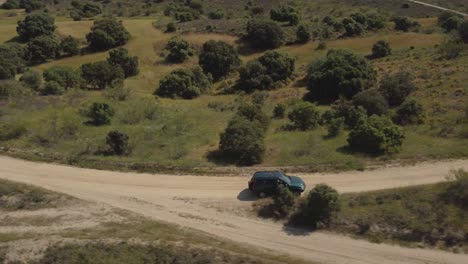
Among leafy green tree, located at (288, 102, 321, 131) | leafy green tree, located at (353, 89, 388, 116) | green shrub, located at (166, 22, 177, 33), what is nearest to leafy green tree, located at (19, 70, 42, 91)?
green shrub, located at (166, 22, 177, 33)

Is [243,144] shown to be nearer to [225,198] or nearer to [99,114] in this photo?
[225,198]

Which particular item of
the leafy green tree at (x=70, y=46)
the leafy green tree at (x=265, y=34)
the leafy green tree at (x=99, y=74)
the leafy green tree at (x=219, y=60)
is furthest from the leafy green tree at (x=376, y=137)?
the leafy green tree at (x=70, y=46)

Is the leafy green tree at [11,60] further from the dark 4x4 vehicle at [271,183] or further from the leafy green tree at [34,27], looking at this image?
the dark 4x4 vehicle at [271,183]

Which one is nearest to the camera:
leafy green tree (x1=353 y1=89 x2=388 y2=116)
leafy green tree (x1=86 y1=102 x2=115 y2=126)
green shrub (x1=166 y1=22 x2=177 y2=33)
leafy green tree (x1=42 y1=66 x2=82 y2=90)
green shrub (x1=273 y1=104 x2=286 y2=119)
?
leafy green tree (x1=353 y1=89 x2=388 y2=116)

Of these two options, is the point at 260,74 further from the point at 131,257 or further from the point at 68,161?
the point at 131,257

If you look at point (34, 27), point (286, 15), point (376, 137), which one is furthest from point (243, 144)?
point (34, 27)

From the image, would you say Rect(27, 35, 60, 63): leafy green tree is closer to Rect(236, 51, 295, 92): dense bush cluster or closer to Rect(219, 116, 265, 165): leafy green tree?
Rect(236, 51, 295, 92): dense bush cluster
